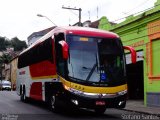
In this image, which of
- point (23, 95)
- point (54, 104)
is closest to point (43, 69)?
point (54, 104)

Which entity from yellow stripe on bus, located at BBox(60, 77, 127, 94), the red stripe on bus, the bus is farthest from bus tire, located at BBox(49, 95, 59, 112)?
yellow stripe on bus, located at BBox(60, 77, 127, 94)

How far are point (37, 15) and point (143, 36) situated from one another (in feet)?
34.1

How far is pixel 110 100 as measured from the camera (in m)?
16.7

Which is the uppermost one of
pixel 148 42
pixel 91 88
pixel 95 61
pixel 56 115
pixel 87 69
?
pixel 148 42

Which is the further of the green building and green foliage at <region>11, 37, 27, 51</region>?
green foliage at <region>11, 37, 27, 51</region>

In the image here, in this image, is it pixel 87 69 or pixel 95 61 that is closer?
pixel 87 69

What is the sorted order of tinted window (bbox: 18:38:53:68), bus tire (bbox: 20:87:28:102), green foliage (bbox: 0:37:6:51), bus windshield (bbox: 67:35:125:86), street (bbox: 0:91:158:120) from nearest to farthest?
bus windshield (bbox: 67:35:125:86)
street (bbox: 0:91:158:120)
tinted window (bbox: 18:38:53:68)
bus tire (bbox: 20:87:28:102)
green foliage (bbox: 0:37:6:51)

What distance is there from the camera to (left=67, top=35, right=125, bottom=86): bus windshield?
1658 cm

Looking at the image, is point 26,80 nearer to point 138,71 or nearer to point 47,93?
point 47,93

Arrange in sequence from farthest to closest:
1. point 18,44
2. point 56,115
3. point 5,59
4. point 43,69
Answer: point 18,44 → point 5,59 → point 43,69 → point 56,115

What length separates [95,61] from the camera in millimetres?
16906

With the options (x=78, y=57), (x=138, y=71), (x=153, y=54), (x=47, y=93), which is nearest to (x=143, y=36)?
(x=153, y=54)

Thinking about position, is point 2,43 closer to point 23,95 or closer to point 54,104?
point 23,95

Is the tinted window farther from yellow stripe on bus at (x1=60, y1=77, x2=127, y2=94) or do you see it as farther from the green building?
the green building
